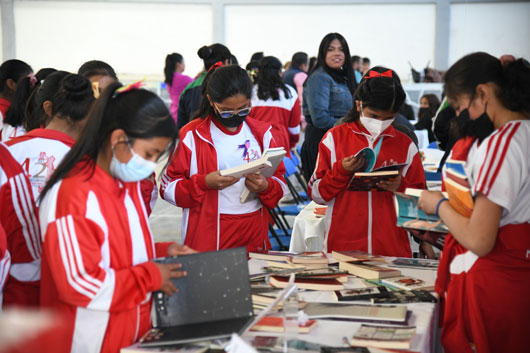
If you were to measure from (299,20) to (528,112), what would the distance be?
12438 mm

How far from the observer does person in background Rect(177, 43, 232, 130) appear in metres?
4.47

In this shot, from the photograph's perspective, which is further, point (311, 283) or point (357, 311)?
point (311, 283)

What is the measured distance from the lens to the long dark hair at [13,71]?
3.57 meters

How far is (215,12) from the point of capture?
46.5 ft

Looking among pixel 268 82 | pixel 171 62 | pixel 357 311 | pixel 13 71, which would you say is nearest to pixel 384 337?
pixel 357 311

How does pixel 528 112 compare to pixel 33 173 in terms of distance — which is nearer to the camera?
pixel 528 112

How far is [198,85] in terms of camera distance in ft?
16.3

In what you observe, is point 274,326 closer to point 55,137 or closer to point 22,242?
point 22,242

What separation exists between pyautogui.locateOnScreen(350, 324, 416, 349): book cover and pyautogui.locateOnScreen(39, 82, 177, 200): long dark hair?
2.62 feet

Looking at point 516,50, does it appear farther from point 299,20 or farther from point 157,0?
point 157,0

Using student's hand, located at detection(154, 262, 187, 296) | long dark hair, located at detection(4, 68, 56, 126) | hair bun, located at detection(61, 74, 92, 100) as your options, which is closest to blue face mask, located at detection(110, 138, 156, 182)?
student's hand, located at detection(154, 262, 187, 296)

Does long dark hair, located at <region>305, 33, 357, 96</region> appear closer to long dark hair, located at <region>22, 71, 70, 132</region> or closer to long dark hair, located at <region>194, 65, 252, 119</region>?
long dark hair, located at <region>194, 65, 252, 119</region>

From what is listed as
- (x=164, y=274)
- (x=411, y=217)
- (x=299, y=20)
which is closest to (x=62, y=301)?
(x=164, y=274)

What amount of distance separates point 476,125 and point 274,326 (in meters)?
0.90
